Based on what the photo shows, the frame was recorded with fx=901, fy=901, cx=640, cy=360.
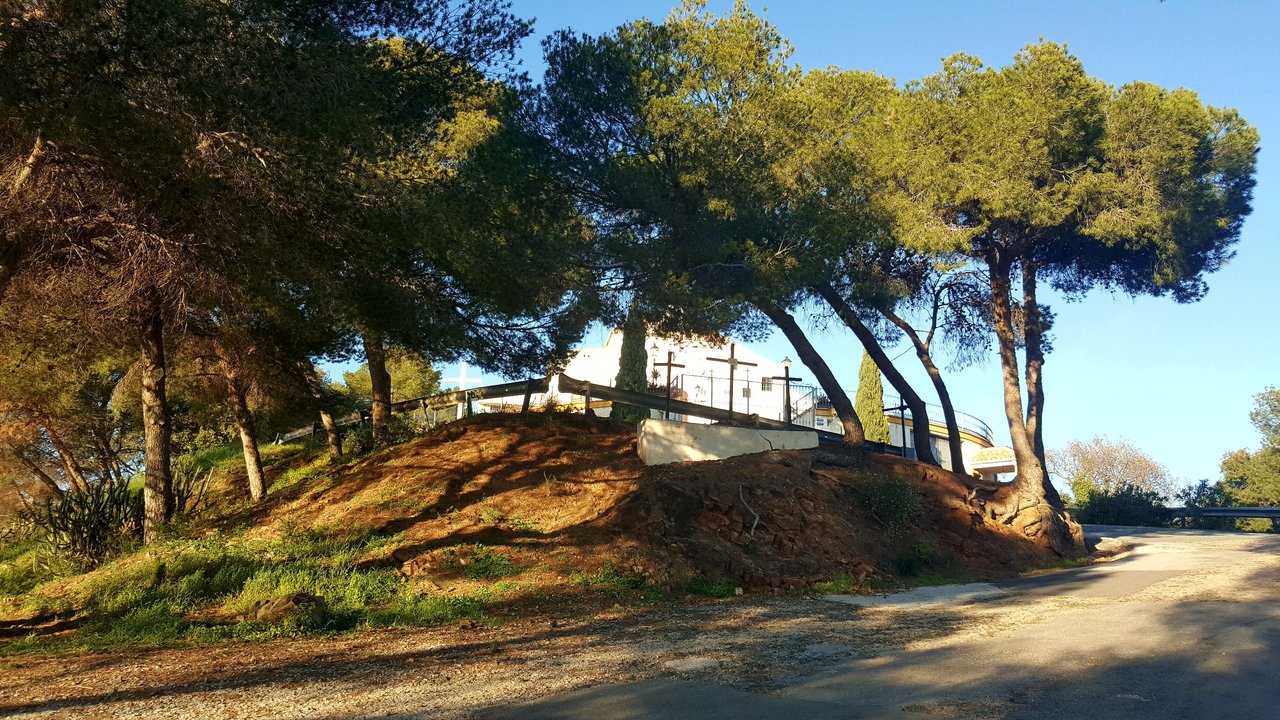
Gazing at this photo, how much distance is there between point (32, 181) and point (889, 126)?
63.0ft

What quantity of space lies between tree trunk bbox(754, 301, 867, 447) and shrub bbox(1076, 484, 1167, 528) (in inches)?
693

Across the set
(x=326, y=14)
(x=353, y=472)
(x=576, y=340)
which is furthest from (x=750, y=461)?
(x=326, y=14)

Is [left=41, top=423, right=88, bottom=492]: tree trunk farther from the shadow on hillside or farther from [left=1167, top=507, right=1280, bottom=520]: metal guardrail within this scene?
[left=1167, top=507, right=1280, bottom=520]: metal guardrail

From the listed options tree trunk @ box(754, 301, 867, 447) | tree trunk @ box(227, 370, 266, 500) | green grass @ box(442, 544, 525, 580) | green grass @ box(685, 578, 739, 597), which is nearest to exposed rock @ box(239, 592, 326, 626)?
green grass @ box(442, 544, 525, 580)

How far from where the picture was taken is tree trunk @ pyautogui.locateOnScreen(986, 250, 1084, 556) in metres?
20.8

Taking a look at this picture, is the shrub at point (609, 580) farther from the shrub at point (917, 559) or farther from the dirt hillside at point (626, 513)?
the shrub at point (917, 559)

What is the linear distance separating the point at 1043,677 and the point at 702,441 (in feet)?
39.7

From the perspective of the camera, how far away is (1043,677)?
7.34 metres

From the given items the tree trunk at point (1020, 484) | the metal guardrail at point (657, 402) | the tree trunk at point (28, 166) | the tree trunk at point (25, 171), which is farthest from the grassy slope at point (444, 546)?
the tree trunk at point (28, 166)

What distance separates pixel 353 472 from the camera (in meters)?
18.5

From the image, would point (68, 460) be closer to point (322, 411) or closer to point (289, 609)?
point (322, 411)

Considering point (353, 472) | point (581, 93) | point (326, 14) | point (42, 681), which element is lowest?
point (42, 681)

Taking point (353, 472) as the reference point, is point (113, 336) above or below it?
above

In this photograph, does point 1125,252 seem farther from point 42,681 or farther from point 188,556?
point 42,681
